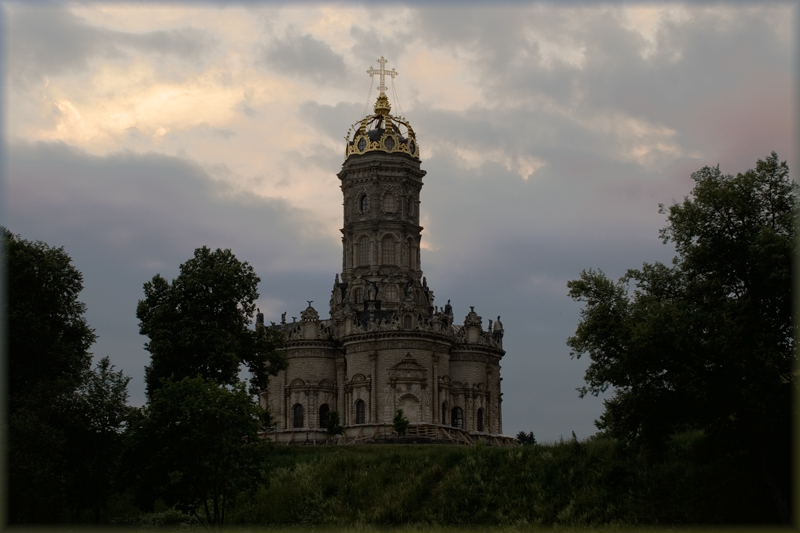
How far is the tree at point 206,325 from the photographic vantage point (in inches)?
2315

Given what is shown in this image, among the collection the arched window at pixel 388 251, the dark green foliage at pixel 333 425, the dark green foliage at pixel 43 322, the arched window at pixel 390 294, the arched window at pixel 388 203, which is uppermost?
the arched window at pixel 388 203

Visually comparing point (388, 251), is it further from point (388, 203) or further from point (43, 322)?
point (43, 322)

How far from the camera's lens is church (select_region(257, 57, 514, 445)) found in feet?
250

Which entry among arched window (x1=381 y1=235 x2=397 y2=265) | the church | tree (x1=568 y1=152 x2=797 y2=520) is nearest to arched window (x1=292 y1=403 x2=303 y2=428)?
the church

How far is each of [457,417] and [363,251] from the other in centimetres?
1604

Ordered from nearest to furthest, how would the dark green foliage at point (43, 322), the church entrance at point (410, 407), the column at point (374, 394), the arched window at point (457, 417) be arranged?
the dark green foliage at point (43, 322), the church entrance at point (410, 407), the column at point (374, 394), the arched window at point (457, 417)

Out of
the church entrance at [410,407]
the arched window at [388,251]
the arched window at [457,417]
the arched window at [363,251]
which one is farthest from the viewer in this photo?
the arched window at [363,251]

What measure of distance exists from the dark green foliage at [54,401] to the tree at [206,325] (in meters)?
4.54

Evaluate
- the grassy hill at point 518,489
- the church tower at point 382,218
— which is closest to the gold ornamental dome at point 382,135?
the church tower at point 382,218

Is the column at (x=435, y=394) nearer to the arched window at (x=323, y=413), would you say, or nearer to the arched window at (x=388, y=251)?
the arched window at (x=323, y=413)

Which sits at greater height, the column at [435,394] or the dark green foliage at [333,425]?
the column at [435,394]

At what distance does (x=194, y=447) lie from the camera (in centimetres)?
4144

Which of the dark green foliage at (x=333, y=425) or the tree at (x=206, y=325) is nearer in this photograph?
the tree at (x=206, y=325)

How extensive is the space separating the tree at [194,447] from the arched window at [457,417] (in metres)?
38.3
